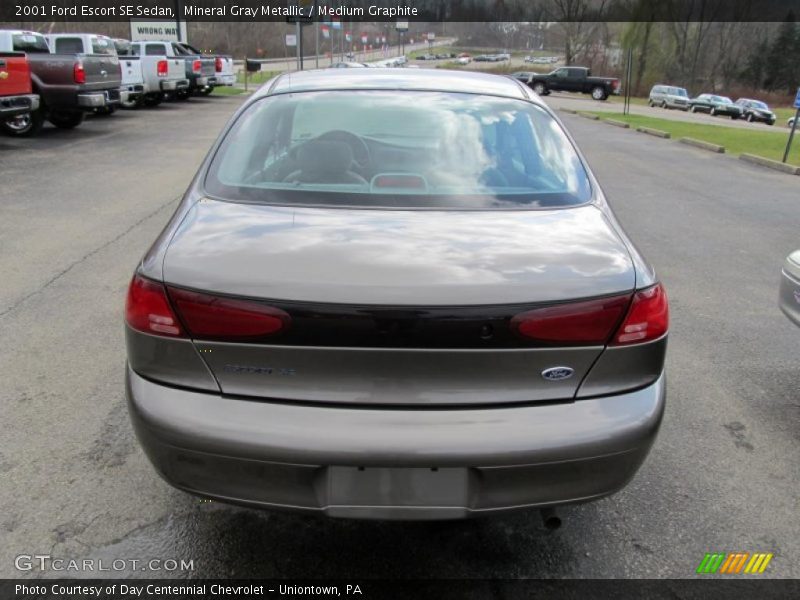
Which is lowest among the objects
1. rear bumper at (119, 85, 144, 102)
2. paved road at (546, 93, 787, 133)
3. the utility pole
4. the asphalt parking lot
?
paved road at (546, 93, 787, 133)

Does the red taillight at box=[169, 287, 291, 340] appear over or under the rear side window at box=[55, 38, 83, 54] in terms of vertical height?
under

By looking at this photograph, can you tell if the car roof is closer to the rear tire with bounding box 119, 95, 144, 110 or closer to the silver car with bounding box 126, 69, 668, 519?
the silver car with bounding box 126, 69, 668, 519

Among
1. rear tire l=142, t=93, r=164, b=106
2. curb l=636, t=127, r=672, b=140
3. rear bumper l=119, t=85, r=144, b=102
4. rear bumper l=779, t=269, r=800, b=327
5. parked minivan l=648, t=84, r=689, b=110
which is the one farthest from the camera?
parked minivan l=648, t=84, r=689, b=110

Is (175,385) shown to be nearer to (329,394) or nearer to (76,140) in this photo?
(329,394)

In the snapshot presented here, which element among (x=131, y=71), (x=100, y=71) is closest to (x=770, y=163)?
(x=100, y=71)

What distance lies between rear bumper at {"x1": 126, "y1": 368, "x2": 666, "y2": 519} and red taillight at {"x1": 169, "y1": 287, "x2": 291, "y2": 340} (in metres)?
0.20

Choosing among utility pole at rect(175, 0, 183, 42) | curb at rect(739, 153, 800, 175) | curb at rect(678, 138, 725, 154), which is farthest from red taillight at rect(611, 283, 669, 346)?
utility pole at rect(175, 0, 183, 42)

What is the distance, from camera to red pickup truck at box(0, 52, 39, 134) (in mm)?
10891

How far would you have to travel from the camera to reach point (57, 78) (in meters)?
13.0

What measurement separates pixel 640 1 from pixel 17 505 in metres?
74.6

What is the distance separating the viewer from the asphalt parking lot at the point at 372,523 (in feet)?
8.04

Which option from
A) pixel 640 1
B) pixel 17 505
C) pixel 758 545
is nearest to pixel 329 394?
pixel 17 505

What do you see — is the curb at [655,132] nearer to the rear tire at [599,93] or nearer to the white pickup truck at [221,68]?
the white pickup truck at [221,68]

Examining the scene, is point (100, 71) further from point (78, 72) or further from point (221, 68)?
point (221, 68)
